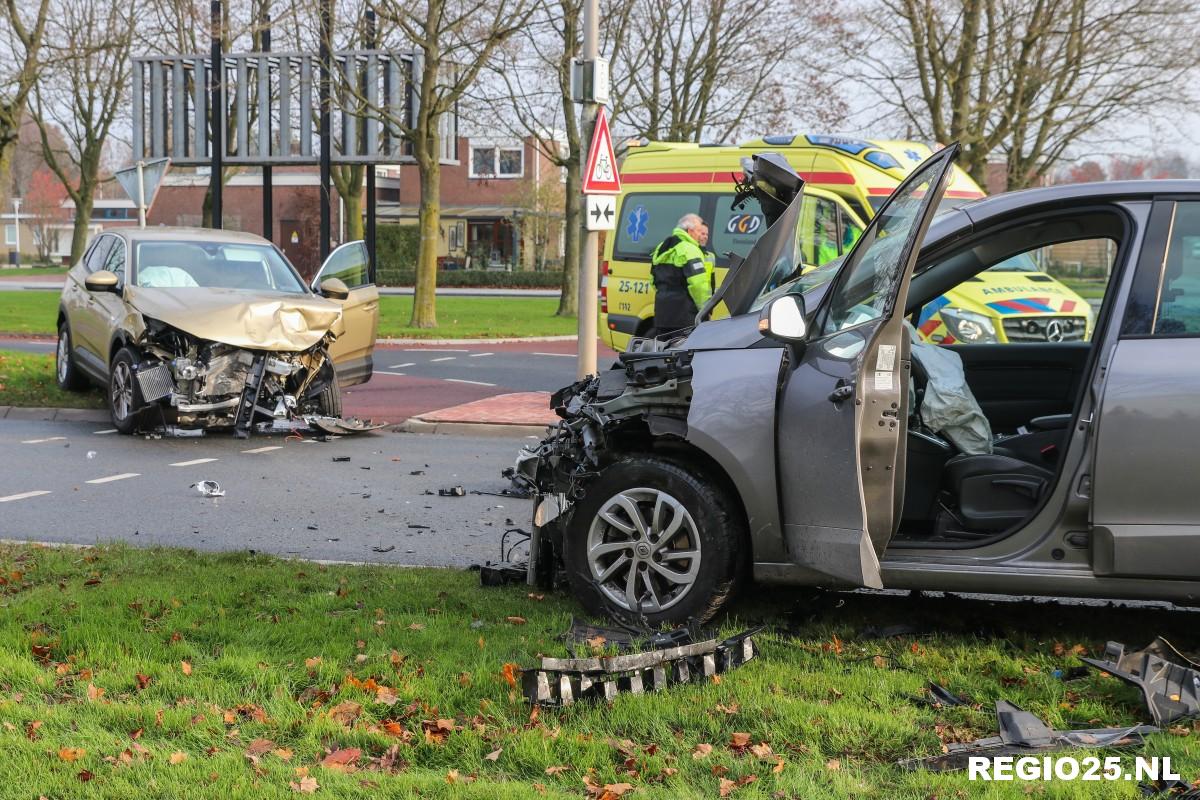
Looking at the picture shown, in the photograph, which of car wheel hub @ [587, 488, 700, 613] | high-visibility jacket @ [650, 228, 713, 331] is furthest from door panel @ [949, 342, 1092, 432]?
high-visibility jacket @ [650, 228, 713, 331]

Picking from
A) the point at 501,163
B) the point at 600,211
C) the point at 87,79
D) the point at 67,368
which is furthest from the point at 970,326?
the point at 501,163

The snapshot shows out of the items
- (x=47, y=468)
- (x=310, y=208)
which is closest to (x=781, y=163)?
(x=47, y=468)

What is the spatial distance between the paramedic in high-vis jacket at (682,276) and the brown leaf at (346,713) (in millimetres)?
7768

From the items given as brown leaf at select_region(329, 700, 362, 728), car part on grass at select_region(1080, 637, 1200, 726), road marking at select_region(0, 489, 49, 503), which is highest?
car part on grass at select_region(1080, 637, 1200, 726)

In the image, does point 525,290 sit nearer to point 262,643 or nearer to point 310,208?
point 310,208

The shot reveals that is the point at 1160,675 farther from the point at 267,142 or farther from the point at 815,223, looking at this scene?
the point at 267,142

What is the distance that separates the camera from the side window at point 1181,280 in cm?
450

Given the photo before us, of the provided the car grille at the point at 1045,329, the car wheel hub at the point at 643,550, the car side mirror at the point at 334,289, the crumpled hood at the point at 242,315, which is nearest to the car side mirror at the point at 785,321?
the car wheel hub at the point at 643,550

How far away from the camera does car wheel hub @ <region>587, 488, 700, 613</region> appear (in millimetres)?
4969

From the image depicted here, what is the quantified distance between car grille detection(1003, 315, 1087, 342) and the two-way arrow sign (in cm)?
397

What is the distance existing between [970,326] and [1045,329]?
1.09 m

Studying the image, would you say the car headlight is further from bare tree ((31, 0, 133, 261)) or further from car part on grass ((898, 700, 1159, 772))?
bare tree ((31, 0, 133, 261))

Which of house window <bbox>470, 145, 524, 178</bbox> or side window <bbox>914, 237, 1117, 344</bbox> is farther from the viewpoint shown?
house window <bbox>470, 145, 524, 178</bbox>

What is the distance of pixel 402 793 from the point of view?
341 cm
